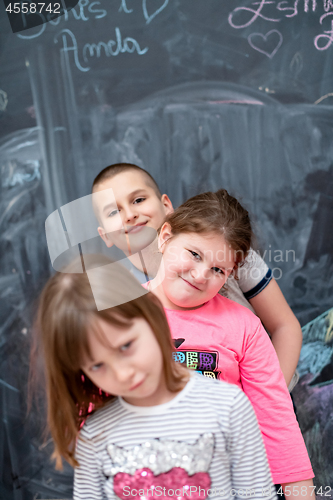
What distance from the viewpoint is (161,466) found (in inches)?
23.6

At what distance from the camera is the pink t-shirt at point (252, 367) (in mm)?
790

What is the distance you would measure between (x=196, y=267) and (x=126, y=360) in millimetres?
298

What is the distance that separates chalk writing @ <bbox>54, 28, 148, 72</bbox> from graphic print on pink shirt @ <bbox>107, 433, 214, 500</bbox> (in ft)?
3.91

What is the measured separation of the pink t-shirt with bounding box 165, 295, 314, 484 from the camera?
31.1 inches

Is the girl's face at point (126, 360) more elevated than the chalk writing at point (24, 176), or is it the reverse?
the chalk writing at point (24, 176)

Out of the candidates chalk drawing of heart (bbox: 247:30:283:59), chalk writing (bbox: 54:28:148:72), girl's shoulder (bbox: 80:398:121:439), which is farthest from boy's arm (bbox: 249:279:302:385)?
chalk writing (bbox: 54:28:148:72)

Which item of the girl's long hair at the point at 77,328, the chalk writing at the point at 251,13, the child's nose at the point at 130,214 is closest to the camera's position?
the girl's long hair at the point at 77,328

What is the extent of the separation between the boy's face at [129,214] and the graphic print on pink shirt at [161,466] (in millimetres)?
526

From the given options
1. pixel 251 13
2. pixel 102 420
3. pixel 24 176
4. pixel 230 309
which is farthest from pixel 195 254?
pixel 251 13

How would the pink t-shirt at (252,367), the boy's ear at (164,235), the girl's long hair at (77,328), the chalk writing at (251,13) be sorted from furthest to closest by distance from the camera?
the chalk writing at (251,13) < the boy's ear at (164,235) < the pink t-shirt at (252,367) < the girl's long hair at (77,328)

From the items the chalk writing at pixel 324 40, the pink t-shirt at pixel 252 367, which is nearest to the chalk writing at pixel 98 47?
the chalk writing at pixel 324 40

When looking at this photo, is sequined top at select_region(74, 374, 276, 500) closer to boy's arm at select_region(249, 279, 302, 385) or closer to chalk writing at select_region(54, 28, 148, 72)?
boy's arm at select_region(249, 279, 302, 385)

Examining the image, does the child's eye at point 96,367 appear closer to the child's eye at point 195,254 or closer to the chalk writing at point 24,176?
the child's eye at point 195,254

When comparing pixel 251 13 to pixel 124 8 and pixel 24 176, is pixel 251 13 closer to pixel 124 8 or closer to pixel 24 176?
pixel 124 8
